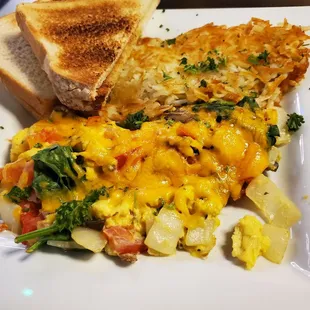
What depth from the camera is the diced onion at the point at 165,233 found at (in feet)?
8.57

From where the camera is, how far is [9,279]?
99.9 inches

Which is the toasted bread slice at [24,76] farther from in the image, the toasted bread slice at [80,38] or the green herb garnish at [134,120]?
the green herb garnish at [134,120]

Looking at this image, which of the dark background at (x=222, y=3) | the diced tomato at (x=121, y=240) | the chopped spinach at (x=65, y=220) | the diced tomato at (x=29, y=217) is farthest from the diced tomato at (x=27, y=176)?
the dark background at (x=222, y=3)

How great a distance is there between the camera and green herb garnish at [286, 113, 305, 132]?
3328 mm

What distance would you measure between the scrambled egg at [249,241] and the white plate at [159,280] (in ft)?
0.21

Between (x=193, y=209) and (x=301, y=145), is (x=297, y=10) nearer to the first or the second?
(x=301, y=145)

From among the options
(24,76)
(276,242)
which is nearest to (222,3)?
(24,76)

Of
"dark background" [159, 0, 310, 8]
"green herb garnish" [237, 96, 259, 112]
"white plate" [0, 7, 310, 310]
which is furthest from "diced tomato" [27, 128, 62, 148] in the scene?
"dark background" [159, 0, 310, 8]

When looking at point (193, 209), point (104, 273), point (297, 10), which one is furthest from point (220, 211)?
point (297, 10)

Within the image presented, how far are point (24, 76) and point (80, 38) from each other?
0.59 meters

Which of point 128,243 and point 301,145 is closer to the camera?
point 128,243

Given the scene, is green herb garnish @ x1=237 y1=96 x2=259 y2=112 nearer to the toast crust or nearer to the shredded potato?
the shredded potato

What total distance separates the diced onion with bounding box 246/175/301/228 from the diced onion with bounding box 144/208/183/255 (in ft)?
1.95

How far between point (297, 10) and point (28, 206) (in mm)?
3190
